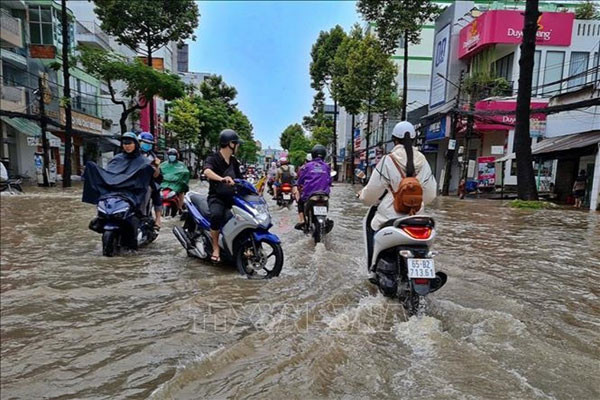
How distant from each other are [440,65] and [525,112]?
14647 millimetres

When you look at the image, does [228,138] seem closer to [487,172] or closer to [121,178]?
[121,178]

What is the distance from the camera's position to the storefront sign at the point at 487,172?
2125 cm

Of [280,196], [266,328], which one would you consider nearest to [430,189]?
[266,328]

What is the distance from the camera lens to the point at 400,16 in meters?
23.6

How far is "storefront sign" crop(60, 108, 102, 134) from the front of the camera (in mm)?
24656

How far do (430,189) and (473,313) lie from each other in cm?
104

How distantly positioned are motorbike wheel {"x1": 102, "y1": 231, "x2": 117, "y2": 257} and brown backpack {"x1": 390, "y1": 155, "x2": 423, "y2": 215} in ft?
10.8

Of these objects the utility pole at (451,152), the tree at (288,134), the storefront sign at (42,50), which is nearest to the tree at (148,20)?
the storefront sign at (42,50)

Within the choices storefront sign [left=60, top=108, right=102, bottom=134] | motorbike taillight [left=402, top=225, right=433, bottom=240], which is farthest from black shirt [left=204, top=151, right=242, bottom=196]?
storefront sign [left=60, top=108, right=102, bottom=134]

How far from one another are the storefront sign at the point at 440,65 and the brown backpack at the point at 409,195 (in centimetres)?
2377

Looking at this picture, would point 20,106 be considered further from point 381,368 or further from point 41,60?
point 381,368

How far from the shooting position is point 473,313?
3244 millimetres

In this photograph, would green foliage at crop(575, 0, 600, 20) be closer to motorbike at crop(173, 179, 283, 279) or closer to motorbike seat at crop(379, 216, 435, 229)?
motorbike at crop(173, 179, 283, 279)

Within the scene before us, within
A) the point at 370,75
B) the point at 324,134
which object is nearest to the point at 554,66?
the point at 370,75
